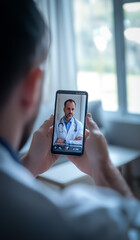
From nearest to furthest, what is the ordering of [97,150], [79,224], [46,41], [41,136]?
1. [79,224]
2. [46,41]
3. [97,150]
4. [41,136]

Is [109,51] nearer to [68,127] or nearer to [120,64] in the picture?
[120,64]

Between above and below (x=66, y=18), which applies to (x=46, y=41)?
below

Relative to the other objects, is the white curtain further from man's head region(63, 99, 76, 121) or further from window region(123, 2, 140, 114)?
man's head region(63, 99, 76, 121)

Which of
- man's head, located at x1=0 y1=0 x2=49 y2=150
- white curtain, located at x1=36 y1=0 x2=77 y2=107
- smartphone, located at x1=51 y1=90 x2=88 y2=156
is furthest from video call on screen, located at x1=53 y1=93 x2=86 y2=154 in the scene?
white curtain, located at x1=36 y1=0 x2=77 y2=107

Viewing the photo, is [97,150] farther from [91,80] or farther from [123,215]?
[91,80]

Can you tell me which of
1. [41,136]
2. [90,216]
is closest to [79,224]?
[90,216]

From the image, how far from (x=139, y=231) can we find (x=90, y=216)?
13 centimetres

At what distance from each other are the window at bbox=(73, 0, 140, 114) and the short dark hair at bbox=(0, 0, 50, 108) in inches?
118

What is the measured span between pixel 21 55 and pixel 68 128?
58 cm

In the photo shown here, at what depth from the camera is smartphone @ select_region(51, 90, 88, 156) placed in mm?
1121

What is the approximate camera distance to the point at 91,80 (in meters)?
3.89

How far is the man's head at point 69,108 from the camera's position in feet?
3.78

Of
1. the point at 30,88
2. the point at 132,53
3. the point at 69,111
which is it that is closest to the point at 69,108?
the point at 69,111

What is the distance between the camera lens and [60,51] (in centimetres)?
379
